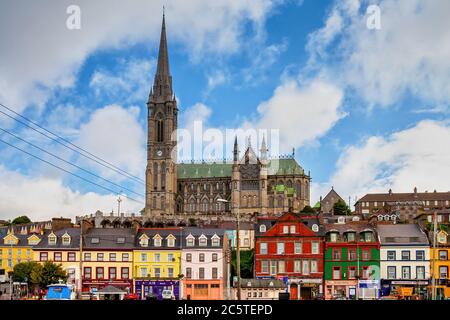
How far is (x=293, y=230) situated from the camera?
222 feet

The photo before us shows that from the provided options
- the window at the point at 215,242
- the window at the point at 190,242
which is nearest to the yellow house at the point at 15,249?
the window at the point at 190,242

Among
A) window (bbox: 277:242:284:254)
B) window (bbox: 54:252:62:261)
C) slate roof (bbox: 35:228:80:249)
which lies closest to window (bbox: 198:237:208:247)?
window (bbox: 277:242:284:254)

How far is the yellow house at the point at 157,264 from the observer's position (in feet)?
222

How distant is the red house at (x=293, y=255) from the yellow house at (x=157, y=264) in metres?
8.36

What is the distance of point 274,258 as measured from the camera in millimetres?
67438

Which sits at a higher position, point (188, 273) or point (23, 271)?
point (23, 271)

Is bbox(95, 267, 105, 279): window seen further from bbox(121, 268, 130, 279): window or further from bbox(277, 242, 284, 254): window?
bbox(277, 242, 284, 254): window

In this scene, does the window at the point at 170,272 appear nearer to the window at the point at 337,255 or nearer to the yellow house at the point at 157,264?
the yellow house at the point at 157,264

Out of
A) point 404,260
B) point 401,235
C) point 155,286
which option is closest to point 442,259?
point 404,260

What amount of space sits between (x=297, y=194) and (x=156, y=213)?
1652 inches

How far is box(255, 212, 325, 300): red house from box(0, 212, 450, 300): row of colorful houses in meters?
0.10

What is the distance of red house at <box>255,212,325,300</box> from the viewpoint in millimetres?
66375

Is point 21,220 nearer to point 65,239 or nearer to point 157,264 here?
point 65,239

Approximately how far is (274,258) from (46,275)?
22.2 metres
